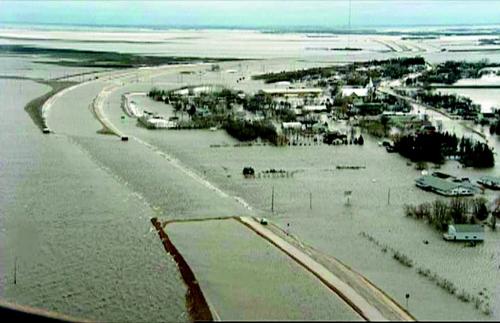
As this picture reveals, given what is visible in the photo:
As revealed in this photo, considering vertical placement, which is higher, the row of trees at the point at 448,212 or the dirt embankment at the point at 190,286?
the dirt embankment at the point at 190,286

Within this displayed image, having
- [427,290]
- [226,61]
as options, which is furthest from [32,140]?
[226,61]

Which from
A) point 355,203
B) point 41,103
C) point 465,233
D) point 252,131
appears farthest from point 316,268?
point 41,103

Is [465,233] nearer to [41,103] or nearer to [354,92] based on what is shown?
[41,103]

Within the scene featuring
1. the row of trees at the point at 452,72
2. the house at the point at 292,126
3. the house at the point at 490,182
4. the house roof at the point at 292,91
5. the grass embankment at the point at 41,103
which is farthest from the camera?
the row of trees at the point at 452,72

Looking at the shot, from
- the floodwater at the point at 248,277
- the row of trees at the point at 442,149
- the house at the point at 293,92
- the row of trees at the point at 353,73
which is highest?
the floodwater at the point at 248,277

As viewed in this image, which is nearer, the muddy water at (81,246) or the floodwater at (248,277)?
the floodwater at (248,277)

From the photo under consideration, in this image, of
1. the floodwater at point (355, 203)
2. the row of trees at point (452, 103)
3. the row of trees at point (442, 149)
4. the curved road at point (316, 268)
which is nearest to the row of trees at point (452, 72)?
the row of trees at point (452, 103)

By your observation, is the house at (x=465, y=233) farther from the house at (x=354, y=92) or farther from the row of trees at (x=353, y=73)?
the row of trees at (x=353, y=73)
